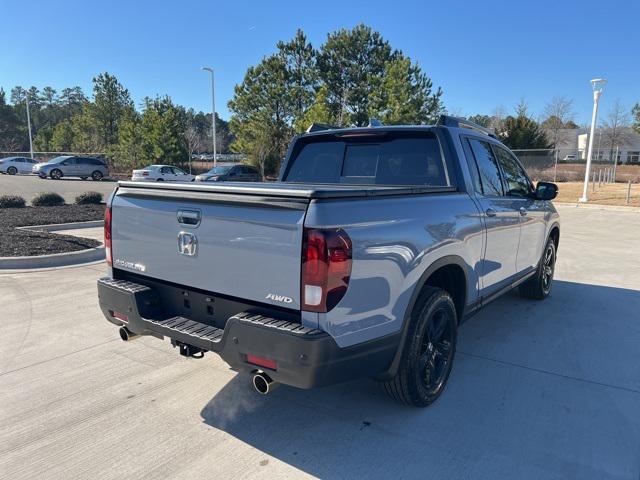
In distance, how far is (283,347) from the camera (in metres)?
2.36

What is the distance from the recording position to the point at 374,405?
337 centimetres

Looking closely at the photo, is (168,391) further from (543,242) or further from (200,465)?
(543,242)

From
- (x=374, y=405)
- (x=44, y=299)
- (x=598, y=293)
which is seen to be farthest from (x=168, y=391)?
(x=598, y=293)

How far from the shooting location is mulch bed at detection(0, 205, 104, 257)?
764 cm

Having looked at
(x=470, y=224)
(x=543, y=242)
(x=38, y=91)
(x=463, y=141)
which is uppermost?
(x=38, y=91)

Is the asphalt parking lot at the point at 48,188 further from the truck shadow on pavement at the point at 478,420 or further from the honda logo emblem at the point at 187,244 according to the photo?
the truck shadow on pavement at the point at 478,420

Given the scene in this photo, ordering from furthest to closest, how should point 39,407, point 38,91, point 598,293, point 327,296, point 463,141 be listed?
point 38,91 → point 598,293 → point 463,141 → point 39,407 → point 327,296

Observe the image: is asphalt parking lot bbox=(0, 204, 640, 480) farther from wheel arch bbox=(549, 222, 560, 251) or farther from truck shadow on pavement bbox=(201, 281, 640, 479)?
wheel arch bbox=(549, 222, 560, 251)

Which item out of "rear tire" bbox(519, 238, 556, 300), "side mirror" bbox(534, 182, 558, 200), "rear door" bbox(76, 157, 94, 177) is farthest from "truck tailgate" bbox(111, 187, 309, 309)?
"rear door" bbox(76, 157, 94, 177)

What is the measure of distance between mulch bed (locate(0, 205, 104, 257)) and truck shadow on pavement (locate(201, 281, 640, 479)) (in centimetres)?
565

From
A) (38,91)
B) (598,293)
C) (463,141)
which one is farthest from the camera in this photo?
(38,91)

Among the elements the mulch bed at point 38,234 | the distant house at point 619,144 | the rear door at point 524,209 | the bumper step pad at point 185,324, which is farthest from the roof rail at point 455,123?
the distant house at point 619,144

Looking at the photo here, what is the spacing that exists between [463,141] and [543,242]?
240 centimetres

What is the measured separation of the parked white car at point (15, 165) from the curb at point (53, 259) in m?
36.0
